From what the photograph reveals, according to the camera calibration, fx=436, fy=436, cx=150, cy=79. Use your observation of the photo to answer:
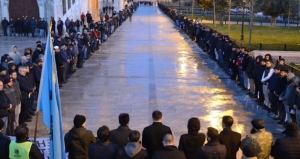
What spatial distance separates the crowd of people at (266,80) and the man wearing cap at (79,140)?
204 inches

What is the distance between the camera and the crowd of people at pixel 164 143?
5898 mm

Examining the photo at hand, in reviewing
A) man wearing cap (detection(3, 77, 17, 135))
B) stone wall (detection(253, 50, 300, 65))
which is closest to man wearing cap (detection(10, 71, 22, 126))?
man wearing cap (detection(3, 77, 17, 135))

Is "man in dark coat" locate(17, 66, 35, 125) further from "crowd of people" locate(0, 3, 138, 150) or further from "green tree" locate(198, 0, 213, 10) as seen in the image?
"green tree" locate(198, 0, 213, 10)

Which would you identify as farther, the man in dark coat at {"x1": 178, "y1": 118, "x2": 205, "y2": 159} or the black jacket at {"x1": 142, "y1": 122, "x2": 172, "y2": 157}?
the black jacket at {"x1": 142, "y1": 122, "x2": 172, "y2": 157}

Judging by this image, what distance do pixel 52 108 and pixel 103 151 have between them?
103cm

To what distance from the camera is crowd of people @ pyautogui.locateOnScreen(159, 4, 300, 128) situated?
1030cm

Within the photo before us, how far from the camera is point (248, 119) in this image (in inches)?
463

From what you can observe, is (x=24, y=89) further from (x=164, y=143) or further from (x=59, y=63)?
(x=164, y=143)

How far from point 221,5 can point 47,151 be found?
3952 cm

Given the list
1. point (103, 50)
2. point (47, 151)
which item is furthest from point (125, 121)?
point (103, 50)

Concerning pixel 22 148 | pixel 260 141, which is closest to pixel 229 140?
pixel 260 141

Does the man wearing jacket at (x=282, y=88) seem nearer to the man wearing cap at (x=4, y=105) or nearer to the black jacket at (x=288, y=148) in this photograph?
the black jacket at (x=288, y=148)

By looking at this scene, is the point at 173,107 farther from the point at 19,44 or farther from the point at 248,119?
the point at 19,44

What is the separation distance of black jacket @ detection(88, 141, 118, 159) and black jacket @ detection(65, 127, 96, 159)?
52 centimetres
